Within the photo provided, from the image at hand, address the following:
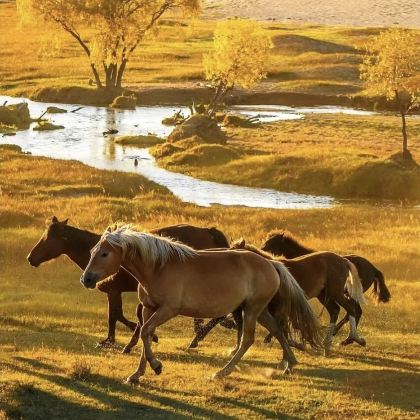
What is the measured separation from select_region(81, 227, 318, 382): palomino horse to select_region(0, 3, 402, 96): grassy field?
76.0 metres

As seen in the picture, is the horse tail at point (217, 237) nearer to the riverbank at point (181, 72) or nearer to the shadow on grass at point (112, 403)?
the shadow on grass at point (112, 403)

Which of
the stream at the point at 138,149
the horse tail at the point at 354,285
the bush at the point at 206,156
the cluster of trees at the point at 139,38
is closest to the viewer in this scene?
the horse tail at the point at 354,285

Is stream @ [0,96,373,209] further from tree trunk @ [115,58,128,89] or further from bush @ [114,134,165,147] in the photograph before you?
tree trunk @ [115,58,128,89]

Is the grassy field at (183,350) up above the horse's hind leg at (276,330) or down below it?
below

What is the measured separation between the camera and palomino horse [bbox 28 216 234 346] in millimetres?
17719

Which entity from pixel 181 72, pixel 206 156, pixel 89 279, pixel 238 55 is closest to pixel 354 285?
pixel 89 279

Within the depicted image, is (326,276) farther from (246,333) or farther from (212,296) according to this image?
(212,296)

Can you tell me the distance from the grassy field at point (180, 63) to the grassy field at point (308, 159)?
21.5 meters

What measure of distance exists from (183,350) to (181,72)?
80716mm

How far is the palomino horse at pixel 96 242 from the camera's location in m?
17.7

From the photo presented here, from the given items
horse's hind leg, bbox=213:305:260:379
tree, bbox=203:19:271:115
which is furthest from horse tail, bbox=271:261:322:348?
tree, bbox=203:19:271:115

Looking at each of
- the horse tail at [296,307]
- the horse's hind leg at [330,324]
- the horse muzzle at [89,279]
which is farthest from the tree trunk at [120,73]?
the horse muzzle at [89,279]

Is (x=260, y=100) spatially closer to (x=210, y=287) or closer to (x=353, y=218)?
(x=353, y=218)

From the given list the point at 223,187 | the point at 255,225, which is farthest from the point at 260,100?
the point at 255,225
